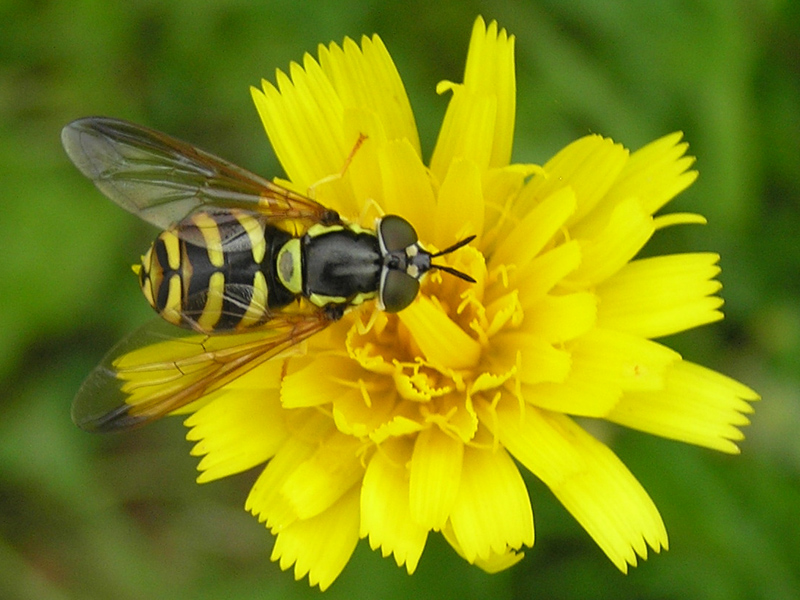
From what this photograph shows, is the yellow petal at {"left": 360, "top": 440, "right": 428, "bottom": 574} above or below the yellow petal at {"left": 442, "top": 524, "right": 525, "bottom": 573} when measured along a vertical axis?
above

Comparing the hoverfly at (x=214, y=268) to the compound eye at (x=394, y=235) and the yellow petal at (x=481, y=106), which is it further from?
the yellow petal at (x=481, y=106)

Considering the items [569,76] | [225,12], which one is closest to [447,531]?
[569,76]

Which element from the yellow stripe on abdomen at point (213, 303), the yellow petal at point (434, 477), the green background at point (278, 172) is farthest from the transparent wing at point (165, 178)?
the green background at point (278, 172)

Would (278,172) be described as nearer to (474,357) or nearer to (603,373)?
(474,357)

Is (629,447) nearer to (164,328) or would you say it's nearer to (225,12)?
(164,328)

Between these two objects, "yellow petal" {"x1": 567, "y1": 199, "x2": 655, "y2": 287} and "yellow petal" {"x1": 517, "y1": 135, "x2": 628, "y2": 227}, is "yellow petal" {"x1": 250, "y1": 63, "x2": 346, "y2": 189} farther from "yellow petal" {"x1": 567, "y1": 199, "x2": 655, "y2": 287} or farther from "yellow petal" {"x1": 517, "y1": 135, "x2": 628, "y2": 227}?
"yellow petal" {"x1": 567, "y1": 199, "x2": 655, "y2": 287}

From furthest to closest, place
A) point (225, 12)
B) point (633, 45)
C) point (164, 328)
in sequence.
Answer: point (225, 12), point (633, 45), point (164, 328)

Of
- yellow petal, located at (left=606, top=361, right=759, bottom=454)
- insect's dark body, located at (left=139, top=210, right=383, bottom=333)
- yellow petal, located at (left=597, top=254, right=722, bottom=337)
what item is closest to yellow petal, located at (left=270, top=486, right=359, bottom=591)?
Answer: insect's dark body, located at (left=139, top=210, right=383, bottom=333)
